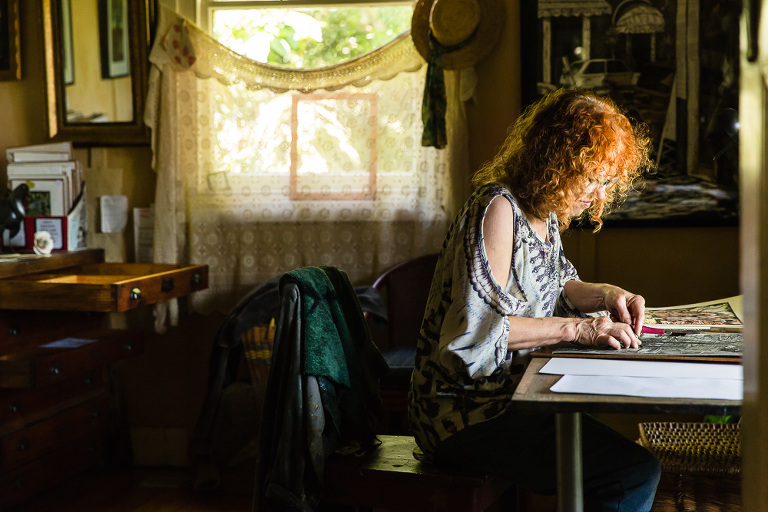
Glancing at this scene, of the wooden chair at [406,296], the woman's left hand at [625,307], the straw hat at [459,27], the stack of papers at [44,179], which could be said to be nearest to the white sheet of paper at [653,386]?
the woman's left hand at [625,307]

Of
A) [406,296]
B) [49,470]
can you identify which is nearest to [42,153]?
[49,470]

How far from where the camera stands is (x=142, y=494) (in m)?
3.19

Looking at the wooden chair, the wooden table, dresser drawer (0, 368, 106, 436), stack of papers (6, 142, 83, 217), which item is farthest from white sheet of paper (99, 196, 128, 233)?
the wooden table

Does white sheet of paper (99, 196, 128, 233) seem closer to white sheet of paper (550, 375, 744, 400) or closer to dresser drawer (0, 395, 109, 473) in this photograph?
dresser drawer (0, 395, 109, 473)

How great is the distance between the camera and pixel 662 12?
3.17 meters

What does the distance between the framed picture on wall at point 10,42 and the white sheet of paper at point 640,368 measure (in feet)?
10.0

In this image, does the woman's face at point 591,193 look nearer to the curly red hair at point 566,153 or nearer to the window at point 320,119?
the curly red hair at point 566,153

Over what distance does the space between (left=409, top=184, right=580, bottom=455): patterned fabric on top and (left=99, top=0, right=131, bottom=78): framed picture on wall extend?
2307 millimetres

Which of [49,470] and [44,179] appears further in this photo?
[44,179]

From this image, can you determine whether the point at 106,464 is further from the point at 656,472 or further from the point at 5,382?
the point at 656,472

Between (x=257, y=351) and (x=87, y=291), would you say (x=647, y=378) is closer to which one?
(x=87, y=291)

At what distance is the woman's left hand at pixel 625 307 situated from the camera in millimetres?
1863

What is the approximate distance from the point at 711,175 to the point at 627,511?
1.94m

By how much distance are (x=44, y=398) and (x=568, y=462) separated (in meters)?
2.25
